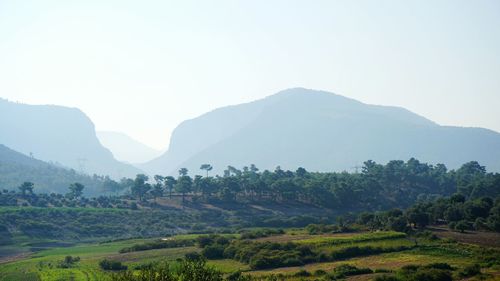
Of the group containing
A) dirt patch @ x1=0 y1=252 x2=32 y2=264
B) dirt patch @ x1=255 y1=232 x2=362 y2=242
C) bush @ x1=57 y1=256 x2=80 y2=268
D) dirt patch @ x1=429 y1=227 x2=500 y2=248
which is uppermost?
dirt patch @ x1=429 y1=227 x2=500 y2=248

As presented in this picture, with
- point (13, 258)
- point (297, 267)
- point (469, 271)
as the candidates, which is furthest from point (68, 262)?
point (469, 271)

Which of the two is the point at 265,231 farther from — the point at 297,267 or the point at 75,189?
the point at 75,189

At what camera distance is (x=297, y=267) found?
71.1 m

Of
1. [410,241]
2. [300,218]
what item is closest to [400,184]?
[300,218]

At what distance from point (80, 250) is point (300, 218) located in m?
54.7

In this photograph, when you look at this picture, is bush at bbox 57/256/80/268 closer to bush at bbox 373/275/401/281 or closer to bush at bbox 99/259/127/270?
bush at bbox 99/259/127/270

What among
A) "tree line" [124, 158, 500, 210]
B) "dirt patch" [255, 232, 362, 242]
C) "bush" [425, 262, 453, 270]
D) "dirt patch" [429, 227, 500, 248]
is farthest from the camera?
"tree line" [124, 158, 500, 210]

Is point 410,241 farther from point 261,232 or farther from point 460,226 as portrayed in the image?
point 261,232

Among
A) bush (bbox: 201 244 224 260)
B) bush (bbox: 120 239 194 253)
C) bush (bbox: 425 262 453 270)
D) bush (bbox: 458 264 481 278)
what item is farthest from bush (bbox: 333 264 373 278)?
bush (bbox: 120 239 194 253)

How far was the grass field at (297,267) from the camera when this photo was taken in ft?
221

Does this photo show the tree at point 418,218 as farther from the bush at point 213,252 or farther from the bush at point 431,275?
the bush at point 431,275

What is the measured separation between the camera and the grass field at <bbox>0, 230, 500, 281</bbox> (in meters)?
67.4

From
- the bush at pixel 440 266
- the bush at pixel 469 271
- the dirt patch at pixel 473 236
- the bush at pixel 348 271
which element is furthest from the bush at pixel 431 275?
the dirt patch at pixel 473 236

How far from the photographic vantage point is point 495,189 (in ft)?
476
